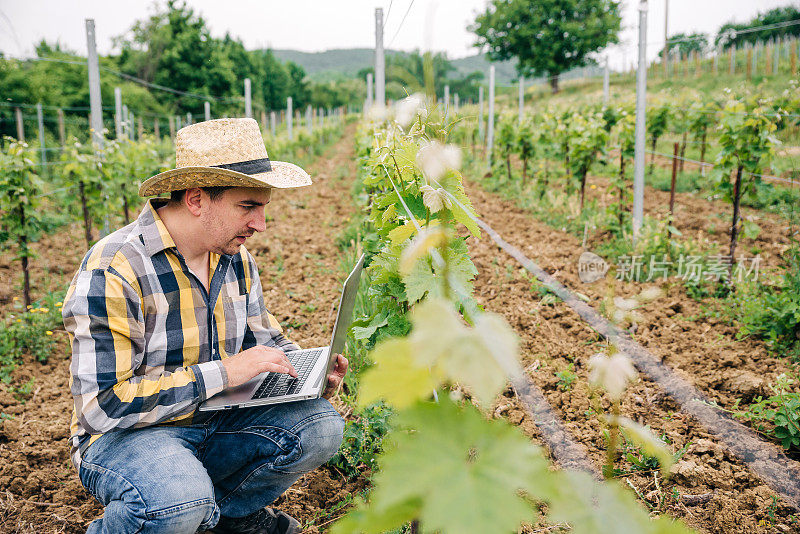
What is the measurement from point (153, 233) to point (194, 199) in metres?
0.19

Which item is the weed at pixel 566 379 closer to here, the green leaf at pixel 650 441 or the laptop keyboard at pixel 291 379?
the laptop keyboard at pixel 291 379

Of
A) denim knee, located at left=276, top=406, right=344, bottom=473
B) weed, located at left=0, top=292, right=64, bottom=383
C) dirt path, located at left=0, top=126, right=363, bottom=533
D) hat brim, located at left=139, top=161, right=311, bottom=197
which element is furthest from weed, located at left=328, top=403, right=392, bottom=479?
weed, located at left=0, top=292, right=64, bottom=383

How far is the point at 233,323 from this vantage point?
92.9 inches

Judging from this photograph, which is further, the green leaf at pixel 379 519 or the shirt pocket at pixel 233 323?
the shirt pocket at pixel 233 323

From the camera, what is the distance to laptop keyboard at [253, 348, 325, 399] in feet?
7.35

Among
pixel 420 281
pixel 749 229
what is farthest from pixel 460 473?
pixel 749 229

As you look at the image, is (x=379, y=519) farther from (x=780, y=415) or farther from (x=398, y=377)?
(x=780, y=415)

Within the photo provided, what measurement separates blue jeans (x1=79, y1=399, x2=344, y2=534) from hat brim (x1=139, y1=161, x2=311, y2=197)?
2.83 feet

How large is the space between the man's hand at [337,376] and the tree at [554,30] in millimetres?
41196

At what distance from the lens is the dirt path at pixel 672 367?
7.72ft

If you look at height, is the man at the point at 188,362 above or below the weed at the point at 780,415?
above

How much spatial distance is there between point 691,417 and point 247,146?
251cm

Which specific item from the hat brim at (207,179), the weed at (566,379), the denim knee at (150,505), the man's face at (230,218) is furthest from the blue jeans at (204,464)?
the weed at (566,379)

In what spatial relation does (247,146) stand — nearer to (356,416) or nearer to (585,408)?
(356,416)
